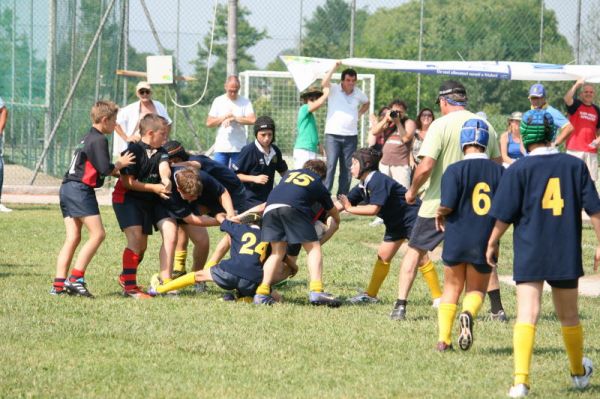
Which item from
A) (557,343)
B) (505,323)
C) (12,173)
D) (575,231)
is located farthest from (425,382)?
(12,173)

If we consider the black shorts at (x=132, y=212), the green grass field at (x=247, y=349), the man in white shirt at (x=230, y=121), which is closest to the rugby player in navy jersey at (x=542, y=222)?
the green grass field at (x=247, y=349)

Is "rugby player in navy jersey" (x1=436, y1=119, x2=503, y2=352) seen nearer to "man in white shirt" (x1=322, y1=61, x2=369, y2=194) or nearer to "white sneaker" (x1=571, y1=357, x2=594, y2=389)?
"white sneaker" (x1=571, y1=357, x2=594, y2=389)

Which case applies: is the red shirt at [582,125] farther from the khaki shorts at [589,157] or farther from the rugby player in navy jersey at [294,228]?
the rugby player in navy jersey at [294,228]

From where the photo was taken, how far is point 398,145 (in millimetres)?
15586

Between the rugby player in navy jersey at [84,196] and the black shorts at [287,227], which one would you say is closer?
the black shorts at [287,227]

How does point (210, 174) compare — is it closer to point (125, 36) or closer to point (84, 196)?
point (84, 196)

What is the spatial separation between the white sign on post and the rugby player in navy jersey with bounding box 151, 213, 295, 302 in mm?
10398

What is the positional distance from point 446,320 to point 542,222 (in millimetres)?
1423

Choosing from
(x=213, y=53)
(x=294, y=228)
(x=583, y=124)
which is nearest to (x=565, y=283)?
(x=294, y=228)

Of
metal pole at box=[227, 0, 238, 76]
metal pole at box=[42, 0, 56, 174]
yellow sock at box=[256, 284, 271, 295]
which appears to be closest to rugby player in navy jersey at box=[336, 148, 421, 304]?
yellow sock at box=[256, 284, 271, 295]

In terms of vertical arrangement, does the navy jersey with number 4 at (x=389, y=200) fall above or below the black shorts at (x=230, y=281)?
above

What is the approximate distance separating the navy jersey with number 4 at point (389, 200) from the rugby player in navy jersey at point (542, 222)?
3.07 meters

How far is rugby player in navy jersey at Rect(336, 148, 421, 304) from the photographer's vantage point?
30.2 feet

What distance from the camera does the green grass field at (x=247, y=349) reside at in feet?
20.1
